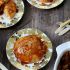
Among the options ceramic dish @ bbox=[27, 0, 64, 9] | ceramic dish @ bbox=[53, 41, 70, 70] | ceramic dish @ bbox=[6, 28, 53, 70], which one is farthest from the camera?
ceramic dish @ bbox=[27, 0, 64, 9]

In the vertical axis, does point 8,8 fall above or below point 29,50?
above

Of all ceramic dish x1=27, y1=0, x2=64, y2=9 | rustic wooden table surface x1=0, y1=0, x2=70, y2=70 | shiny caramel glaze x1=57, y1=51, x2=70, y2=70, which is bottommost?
shiny caramel glaze x1=57, y1=51, x2=70, y2=70

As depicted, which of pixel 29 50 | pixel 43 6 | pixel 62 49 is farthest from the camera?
pixel 43 6

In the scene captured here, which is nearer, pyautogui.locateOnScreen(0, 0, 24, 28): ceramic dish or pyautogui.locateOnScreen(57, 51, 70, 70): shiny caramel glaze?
pyautogui.locateOnScreen(57, 51, 70, 70): shiny caramel glaze

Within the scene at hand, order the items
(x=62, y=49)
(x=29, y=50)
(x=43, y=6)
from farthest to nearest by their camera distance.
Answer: (x=43, y=6) < (x=29, y=50) < (x=62, y=49)

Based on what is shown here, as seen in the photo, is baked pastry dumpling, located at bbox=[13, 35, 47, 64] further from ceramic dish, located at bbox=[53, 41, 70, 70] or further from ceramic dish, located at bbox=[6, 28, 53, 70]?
ceramic dish, located at bbox=[53, 41, 70, 70]

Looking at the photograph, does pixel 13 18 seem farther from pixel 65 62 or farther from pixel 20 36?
pixel 65 62

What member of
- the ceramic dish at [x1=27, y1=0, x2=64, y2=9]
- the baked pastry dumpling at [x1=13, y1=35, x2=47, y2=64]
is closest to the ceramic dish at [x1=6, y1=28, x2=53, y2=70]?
the baked pastry dumpling at [x1=13, y1=35, x2=47, y2=64]

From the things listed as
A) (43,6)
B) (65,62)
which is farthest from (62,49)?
(43,6)
